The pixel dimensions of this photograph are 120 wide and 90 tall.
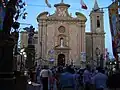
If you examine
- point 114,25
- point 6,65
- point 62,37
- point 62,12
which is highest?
point 62,12

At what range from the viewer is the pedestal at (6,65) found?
9273mm

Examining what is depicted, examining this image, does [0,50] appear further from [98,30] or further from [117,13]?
[98,30]

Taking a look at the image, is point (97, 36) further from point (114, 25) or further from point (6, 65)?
point (6, 65)

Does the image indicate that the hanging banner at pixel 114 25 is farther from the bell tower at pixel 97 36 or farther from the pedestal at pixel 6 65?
the bell tower at pixel 97 36

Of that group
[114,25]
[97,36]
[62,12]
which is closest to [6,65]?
[114,25]

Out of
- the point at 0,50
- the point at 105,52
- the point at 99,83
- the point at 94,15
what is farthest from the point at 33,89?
the point at 94,15

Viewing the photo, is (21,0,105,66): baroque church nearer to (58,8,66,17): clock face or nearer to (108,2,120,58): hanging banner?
(58,8,66,17): clock face

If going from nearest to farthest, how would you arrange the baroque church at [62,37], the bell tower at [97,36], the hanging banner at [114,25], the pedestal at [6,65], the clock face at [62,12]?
the pedestal at [6,65], the hanging banner at [114,25], the baroque church at [62,37], the clock face at [62,12], the bell tower at [97,36]

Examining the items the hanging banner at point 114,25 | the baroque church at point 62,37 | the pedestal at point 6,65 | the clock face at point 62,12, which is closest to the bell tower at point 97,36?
the baroque church at point 62,37

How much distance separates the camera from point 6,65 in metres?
9.37

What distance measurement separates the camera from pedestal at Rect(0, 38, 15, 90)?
30.4ft

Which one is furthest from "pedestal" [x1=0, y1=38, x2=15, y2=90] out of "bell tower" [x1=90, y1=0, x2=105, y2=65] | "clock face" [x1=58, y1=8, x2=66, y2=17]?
"bell tower" [x1=90, y1=0, x2=105, y2=65]

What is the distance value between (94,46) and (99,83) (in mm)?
60264

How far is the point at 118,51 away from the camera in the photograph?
762 inches
